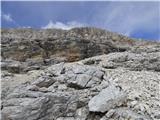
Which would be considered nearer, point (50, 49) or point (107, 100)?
point (107, 100)

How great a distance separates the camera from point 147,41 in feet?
131

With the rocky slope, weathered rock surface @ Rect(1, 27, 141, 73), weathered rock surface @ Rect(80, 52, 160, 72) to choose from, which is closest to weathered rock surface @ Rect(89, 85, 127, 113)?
the rocky slope

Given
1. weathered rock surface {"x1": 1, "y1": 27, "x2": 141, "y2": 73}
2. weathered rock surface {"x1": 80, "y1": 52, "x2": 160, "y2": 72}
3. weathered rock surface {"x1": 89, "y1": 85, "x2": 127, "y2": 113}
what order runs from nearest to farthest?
weathered rock surface {"x1": 89, "y1": 85, "x2": 127, "y2": 113}, weathered rock surface {"x1": 80, "y1": 52, "x2": 160, "y2": 72}, weathered rock surface {"x1": 1, "y1": 27, "x2": 141, "y2": 73}

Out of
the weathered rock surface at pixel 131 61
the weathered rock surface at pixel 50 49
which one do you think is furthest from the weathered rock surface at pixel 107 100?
the weathered rock surface at pixel 50 49

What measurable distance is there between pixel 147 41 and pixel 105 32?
5.88 meters

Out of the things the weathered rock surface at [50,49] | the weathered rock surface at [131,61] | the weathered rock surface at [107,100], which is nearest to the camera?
the weathered rock surface at [107,100]

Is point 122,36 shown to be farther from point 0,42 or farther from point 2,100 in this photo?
point 2,100

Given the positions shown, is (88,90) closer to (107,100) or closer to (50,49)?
(107,100)

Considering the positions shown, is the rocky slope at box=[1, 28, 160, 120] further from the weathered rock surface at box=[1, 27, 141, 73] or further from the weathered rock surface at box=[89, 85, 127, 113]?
the weathered rock surface at box=[1, 27, 141, 73]

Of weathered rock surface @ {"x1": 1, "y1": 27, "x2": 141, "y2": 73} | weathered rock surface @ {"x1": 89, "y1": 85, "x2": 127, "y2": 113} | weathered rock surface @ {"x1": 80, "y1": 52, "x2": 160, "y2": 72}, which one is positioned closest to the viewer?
weathered rock surface @ {"x1": 89, "y1": 85, "x2": 127, "y2": 113}

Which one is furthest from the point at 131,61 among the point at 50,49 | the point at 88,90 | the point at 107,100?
the point at 50,49

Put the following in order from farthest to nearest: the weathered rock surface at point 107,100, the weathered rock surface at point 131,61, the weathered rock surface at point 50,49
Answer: the weathered rock surface at point 50,49 → the weathered rock surface at point 131,61 → the weathered rock surface at point 107,100

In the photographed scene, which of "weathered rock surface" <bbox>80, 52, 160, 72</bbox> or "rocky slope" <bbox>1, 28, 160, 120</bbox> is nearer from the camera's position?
"rocky slope" <bbox>1, 28, 160, 120</bbox>

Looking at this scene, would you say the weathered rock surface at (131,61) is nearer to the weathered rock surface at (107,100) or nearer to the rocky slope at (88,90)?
the rocky slope at (88,90)
